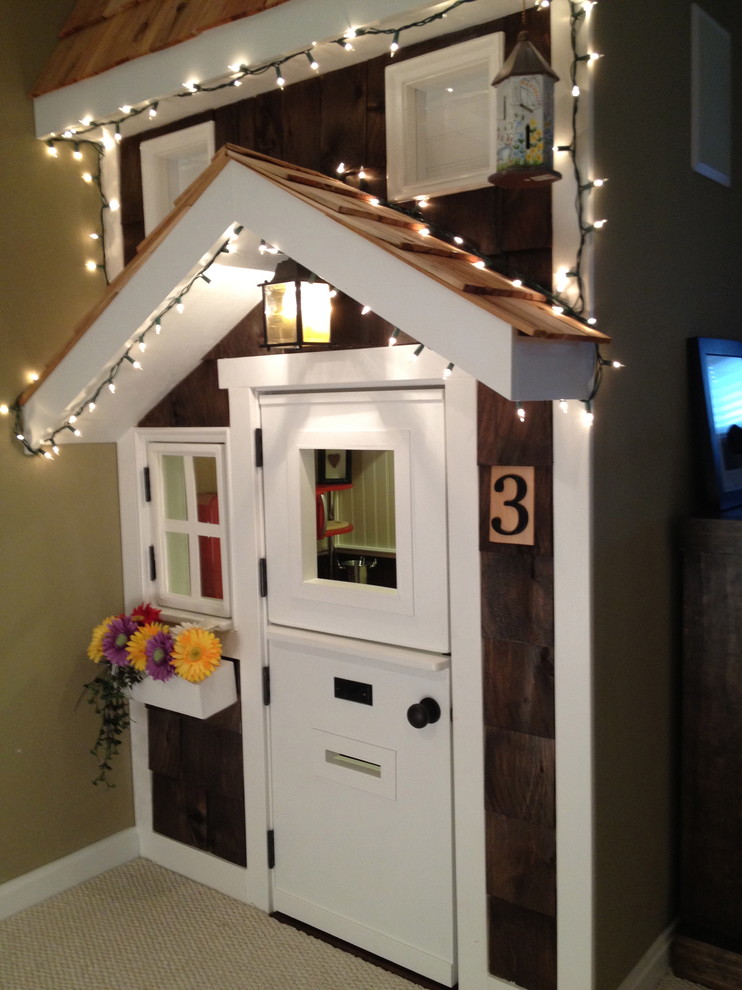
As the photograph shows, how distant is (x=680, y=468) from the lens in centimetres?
258

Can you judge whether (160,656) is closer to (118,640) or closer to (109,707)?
(118,640)

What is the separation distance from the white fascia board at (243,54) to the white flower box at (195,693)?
1.77m

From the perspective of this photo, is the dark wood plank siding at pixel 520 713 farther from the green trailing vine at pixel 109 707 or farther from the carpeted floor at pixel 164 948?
the green trailing vine at pixel 109 707

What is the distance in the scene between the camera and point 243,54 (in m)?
2.49

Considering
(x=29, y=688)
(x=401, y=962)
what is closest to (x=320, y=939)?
(x=401, y=962)

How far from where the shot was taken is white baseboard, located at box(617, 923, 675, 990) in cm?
243

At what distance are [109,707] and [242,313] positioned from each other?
142cm

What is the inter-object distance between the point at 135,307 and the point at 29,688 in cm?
→ 136

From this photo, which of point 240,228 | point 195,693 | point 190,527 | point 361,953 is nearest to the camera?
point 240,228

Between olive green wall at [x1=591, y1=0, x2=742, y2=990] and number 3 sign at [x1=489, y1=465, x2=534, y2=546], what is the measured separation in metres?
0.16

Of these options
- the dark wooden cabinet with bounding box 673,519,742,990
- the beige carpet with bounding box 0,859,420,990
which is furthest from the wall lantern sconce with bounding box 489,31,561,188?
the beige carpet with bounding box 0,859,420,990

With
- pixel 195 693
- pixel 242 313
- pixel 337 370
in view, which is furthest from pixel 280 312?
pixel 195 693

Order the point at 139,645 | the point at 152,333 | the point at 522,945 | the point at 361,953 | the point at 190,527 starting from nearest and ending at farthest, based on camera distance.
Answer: the point at 522,945
the point at 152,333
the point at 361,953
the point at 139,645
the point at 190,527

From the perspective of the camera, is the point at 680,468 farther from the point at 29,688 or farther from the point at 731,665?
the point at 29,688
